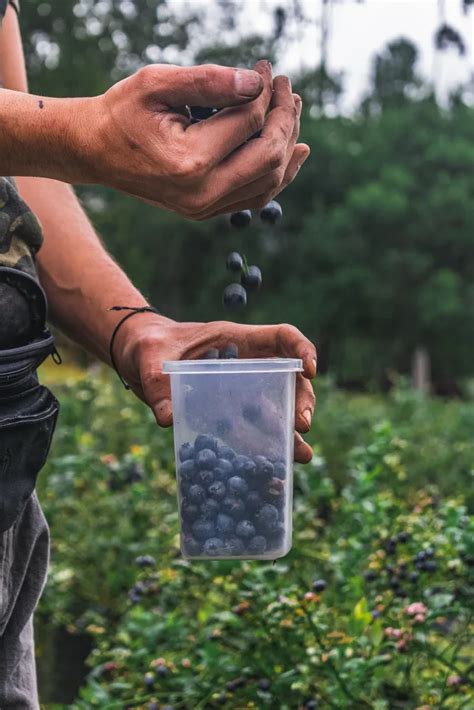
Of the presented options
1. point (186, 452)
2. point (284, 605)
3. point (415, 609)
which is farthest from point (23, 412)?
point (415, 609)

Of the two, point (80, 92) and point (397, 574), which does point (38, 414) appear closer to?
point (397, 574)

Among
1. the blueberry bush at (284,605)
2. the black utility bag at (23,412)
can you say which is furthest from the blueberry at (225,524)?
the blueberry bush at (284,605)

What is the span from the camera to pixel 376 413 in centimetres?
728

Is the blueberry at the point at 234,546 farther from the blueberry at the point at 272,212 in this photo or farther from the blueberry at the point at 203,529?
the blueberry at the point at 272,212

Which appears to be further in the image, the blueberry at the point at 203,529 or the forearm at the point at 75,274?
the forearm at the point at 75,274

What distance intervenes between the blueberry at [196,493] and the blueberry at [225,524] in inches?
1.1

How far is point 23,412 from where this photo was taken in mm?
1146

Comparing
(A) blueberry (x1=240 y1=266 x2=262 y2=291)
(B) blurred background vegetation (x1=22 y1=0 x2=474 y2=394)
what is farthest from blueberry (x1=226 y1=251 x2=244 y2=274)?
(B) blurred background vegetation (x1=22 y1=0 x2=474 y2=394)

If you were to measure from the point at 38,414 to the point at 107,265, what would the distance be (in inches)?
12.8

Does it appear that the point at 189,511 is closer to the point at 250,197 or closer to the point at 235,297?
the point at 235,297

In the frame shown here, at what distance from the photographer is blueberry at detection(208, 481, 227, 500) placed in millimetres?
1143

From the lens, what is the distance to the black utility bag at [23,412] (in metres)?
1.12

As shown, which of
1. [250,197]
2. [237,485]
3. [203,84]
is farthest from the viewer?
[237,485]

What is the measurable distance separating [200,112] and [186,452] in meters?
0.38
